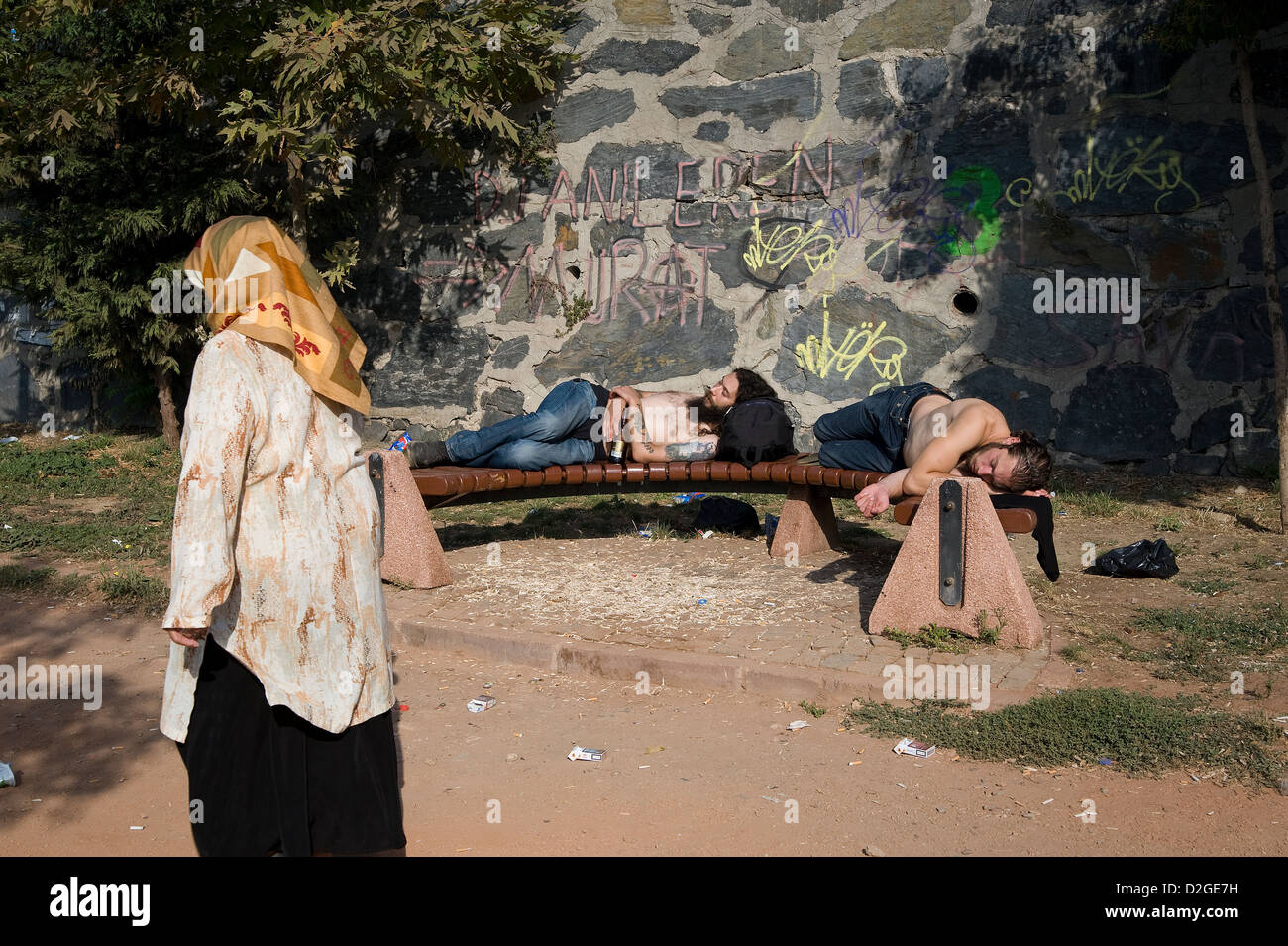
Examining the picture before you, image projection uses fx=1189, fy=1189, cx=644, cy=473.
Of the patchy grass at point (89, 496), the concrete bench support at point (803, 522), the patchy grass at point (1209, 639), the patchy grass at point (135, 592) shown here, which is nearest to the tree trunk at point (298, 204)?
the patchy grass at point (89, 496)

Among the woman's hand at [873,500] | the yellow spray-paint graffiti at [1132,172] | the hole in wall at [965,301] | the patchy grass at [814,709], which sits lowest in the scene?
the patchy grass at [814,709]

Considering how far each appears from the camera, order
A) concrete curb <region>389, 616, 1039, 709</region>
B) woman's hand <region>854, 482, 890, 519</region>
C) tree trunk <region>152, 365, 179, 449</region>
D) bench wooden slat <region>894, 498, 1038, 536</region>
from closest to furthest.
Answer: concrete curb <region>389, 616, 1039, 709</region>
bench wooden slat <region>894, 498, 1038, 536</region>
woman's hand <region>854, 482, 890, 519</region>
tree trunk <region>152, 365, 179, 449</region>

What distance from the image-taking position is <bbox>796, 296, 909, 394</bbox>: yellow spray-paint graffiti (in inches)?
340

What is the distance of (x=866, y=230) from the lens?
8.63m

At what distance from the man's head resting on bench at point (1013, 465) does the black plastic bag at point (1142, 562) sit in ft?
3.07

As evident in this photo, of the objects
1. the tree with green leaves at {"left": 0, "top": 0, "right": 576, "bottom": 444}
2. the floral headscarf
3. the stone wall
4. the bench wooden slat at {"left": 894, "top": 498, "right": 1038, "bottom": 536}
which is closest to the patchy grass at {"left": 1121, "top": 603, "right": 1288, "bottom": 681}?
the bench wooden slat at {"left": 894, "top": 498, "right": 1038, "bottom": 536}

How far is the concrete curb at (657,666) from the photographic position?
14.6ft

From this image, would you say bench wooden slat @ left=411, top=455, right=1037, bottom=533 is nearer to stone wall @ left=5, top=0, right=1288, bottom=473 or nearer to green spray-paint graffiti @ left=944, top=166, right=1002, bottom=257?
stone wall @ left=5, top=0, right=1288, bottom=473

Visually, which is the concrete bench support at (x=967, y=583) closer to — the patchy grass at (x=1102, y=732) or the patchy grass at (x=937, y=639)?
the patchy grass at (x=937, y=639)

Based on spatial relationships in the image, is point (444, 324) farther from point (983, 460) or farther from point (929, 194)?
point (983, 460)

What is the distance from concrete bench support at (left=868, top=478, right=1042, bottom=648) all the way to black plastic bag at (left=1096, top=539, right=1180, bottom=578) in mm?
1280

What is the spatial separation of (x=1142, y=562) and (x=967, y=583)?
4.87 ft

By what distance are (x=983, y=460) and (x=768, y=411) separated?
162 centimetres

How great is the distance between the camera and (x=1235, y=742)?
3816 millimetres
